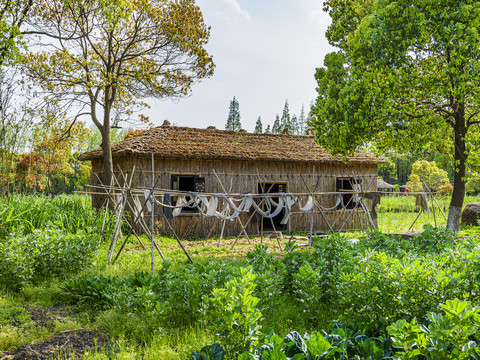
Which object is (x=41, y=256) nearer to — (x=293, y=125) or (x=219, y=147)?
(x=219, y=147)

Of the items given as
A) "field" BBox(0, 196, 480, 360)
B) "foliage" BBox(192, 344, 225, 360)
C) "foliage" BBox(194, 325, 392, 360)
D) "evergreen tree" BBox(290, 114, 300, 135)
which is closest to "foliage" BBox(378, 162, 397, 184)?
"evergreen tree" BBox(290, 114, 300, 135)

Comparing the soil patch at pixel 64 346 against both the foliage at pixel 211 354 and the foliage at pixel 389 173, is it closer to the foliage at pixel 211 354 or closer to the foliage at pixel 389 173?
the foliage at pixel 211 354

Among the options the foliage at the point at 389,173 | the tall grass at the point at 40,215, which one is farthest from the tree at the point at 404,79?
the foliage at the point at 389,173

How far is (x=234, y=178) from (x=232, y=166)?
43cm

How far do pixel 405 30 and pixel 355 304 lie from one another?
709cm

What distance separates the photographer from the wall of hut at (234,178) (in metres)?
12.1

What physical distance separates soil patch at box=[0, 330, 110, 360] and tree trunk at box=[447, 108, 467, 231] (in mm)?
9376

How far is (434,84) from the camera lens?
348 inches

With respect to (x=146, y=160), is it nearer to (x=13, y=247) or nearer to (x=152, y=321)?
(x=13, y=247)

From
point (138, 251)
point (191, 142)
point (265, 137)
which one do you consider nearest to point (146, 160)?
point (191, 142)

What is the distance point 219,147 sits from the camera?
525 inches

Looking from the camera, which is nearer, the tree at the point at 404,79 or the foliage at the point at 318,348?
the foliage at the point at 318,348

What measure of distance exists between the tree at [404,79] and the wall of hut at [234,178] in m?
2.45

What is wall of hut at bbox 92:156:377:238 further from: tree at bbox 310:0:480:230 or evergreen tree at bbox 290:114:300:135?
evergreen tree at bbox 290:114:300:135
